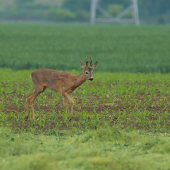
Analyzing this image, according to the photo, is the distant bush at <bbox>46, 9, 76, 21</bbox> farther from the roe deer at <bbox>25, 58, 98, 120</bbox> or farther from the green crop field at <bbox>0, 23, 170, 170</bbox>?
the roe deer at <bbox>25, 58, 98, 120</bbox>

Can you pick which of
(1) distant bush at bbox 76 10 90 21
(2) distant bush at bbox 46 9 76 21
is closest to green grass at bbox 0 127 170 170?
(2) distant bush at bbox 46 9 76 21

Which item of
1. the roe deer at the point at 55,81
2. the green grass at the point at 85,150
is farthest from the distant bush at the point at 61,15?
→ the green grass at the point at 85,150

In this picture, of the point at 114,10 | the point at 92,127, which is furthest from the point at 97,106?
the point at 114,10

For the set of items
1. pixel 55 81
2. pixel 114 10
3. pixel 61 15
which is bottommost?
pixel 55 81

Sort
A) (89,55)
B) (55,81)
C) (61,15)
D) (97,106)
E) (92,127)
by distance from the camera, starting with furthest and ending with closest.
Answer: (61,15)
(89,55)
(97,106)
(55,81)
(92,127)

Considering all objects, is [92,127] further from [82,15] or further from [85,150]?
[82,15]

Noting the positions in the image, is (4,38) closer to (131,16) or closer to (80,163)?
(80,163)

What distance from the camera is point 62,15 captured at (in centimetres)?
10881

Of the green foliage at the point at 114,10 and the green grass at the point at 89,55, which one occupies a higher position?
the green foliage at the point at 114,10

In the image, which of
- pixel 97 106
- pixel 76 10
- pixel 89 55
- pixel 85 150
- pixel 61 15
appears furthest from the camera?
pixel 76 10

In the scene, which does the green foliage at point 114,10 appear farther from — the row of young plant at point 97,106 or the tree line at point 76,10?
the row of young plant at point 97,106

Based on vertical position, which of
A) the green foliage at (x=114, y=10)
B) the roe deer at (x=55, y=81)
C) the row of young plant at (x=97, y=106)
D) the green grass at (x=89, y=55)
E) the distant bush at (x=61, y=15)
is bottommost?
the row of young plant at (x=97, y=106)

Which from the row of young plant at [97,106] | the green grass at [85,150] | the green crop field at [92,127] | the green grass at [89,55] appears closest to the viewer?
the green grass at [85,150]

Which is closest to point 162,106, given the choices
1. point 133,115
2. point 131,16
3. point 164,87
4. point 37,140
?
point 133,115
